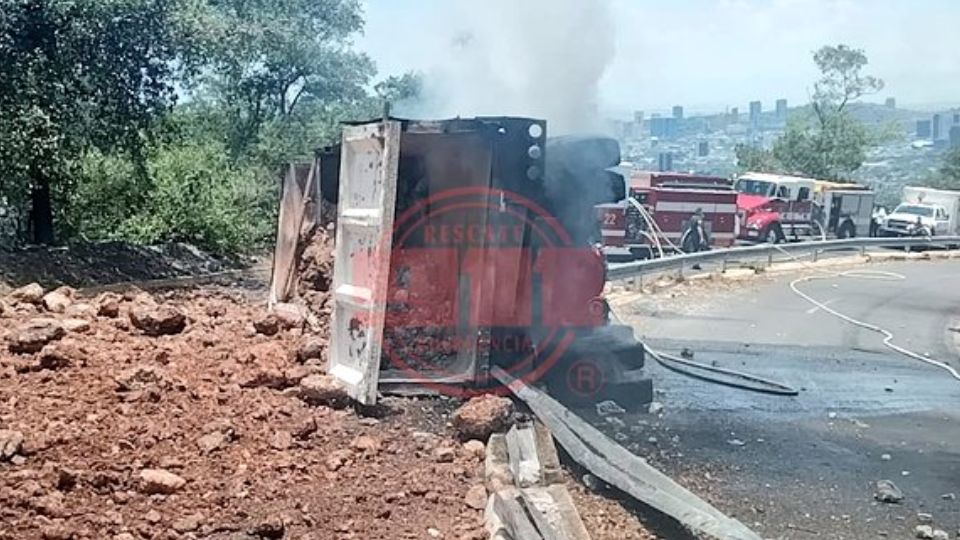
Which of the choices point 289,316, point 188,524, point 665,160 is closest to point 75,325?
point 289,316

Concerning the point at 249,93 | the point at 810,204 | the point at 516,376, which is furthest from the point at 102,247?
the point at 810,204

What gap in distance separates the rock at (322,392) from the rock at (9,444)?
5.20 feet

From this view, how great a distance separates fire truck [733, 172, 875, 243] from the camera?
31656 millimetres

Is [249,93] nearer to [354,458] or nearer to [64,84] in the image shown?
[64,84]

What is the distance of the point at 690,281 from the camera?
1741 cm

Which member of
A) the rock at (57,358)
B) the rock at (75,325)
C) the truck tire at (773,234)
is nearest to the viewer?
the rock at (57,358)

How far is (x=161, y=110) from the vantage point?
16.4 metres

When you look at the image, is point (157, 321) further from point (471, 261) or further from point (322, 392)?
point (471, 261)

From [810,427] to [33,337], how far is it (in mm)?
5177

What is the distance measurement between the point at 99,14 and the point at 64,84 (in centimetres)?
114

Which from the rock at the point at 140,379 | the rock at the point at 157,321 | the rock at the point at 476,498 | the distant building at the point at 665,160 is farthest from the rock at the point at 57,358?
the distant building at the point at 665,160

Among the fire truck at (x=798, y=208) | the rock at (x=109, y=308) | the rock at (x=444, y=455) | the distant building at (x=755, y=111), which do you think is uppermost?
the distant building at (x=755, y=111)

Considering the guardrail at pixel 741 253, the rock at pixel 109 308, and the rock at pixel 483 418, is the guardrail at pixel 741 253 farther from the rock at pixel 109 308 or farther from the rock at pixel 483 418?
the rock at pixel 483 418

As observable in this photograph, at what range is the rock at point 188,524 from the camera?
3.97 metres
